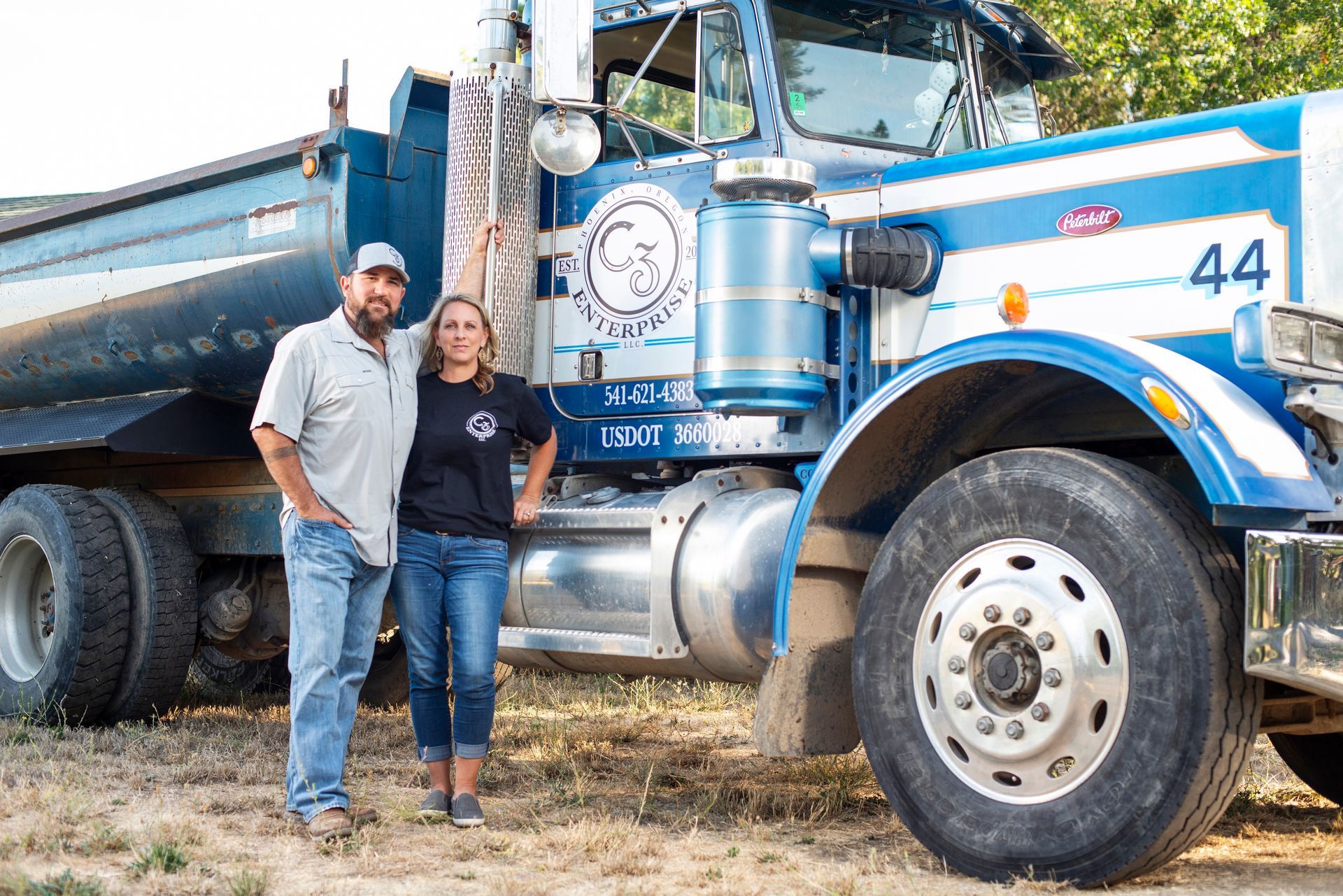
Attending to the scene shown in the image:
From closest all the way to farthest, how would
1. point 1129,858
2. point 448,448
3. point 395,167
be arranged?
point 1129,858 < point 448,448 < point 395,167

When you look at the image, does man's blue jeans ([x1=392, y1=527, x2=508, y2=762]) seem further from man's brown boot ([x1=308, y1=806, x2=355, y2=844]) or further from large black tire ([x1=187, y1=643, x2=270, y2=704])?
large black tire ([x1=187, y1=643, x2=270, y2=704])

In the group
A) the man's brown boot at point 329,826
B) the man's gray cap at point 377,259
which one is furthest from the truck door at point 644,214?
the man's brown boot at point 329,826

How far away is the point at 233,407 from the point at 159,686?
136 centimetres

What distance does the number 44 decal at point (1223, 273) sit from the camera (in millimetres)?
4328

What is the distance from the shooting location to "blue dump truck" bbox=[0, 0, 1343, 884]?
152 inches

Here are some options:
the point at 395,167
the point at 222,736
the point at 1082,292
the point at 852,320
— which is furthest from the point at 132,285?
the point at 1082,292

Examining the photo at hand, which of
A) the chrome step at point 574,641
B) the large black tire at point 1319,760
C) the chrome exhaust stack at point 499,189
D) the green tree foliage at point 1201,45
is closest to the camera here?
the chrome step at point 574,641

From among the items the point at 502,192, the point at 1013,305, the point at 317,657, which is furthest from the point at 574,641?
the point at 1013,305

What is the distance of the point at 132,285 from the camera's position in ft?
23.1

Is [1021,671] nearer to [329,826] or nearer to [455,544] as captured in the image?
[455,544]

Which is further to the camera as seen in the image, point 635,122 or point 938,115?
point 938,115

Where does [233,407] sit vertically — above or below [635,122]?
below

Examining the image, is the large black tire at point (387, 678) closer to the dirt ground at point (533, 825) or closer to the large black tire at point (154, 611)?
the dirt ground at point (533, 825)

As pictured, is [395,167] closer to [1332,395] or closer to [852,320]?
[852,320]
